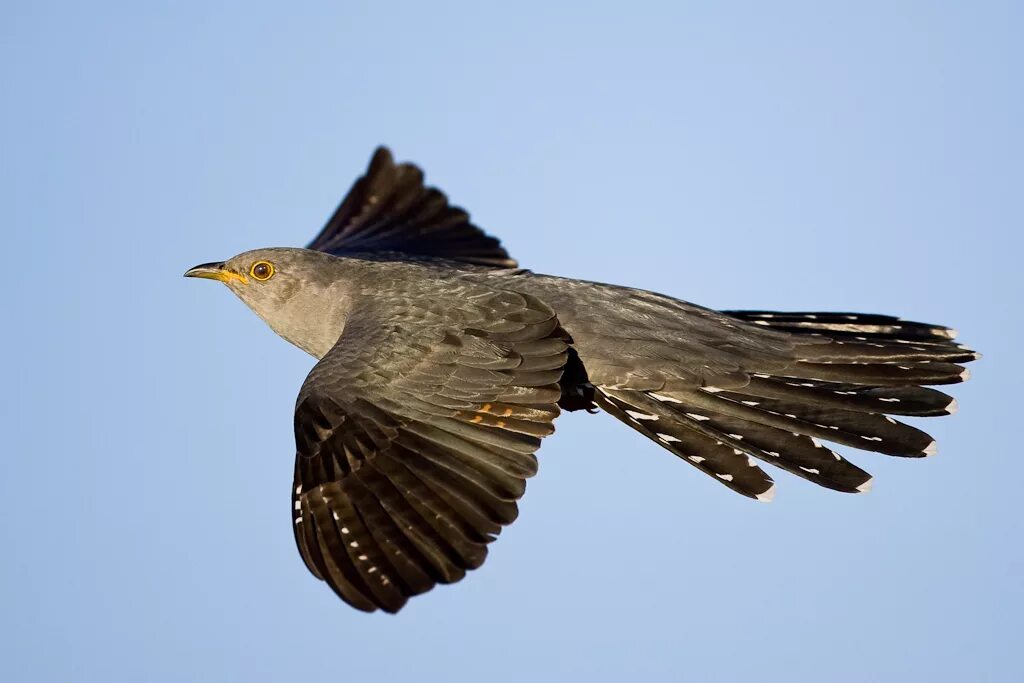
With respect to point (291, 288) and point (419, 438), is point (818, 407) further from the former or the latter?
point (291, 288)

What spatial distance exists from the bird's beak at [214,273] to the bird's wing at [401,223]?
54.7 inches

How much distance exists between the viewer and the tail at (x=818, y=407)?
803 cm

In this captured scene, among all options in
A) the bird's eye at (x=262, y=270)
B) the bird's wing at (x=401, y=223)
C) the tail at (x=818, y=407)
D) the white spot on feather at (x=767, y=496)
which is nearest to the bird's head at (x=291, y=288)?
the bird's eye at (x=262, y=270)

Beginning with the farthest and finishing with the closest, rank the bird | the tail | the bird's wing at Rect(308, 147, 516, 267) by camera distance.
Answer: the bird's wing at Rect(308, 147, 516, 267) → the tail → the bird

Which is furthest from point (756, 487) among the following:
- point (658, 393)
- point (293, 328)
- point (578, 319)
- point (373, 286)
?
point (293, 328)

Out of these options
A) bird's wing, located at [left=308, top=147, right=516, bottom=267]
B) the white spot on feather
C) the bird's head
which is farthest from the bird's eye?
the white spot on feather

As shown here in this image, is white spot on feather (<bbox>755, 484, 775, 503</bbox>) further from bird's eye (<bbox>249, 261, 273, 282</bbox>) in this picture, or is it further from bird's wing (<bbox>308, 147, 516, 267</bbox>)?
bird's eye (<bbox>249, 261, 273, 282</bbox>)

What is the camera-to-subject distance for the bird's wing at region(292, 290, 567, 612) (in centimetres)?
700

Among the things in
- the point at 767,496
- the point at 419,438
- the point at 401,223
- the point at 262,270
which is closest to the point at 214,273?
the point at 262,270

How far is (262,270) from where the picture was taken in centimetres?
950

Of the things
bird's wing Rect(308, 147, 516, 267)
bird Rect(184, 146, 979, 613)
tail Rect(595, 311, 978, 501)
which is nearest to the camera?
bird Rect(184, 146, 979, 613)

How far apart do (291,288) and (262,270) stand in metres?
0.31

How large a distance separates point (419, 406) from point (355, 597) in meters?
1.35

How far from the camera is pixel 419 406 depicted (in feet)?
25.3
